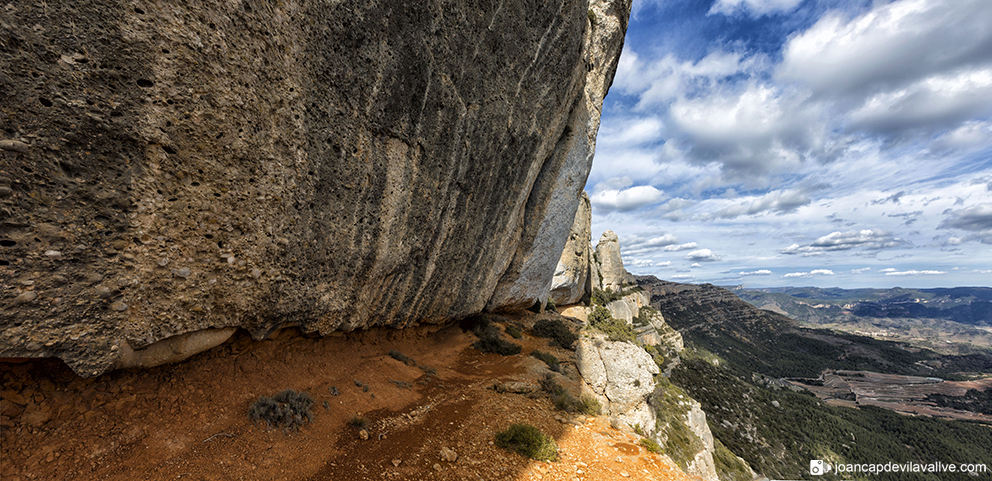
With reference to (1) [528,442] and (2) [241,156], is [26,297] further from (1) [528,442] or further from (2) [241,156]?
(1) [528,442]

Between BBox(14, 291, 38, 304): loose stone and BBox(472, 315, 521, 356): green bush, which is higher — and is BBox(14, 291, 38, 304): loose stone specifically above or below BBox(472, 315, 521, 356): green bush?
above

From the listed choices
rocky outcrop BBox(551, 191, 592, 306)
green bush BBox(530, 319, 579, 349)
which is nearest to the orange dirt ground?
green bush BBox(530, 319, 579, 349)

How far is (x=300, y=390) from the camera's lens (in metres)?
8.06

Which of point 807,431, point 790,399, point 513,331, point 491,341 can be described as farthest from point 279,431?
point 790,399

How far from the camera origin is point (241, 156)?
20.6ft

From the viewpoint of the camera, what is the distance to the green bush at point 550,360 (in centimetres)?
1406

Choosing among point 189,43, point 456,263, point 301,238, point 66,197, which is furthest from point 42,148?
point 456,263

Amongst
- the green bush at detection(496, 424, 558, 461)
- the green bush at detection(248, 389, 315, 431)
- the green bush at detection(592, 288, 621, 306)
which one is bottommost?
the green bush at detection(592, 288, 621, 306)

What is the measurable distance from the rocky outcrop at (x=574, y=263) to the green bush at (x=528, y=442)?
966 inches

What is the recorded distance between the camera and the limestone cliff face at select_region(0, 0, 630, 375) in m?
4.45

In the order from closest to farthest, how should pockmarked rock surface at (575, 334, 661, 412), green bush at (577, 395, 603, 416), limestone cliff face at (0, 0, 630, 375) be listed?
1. limestone cliff face at (0, 0, 630, 375)
2. green bush at (577, 395, 603, 416)
3. pockmarked rock surface at (575, 334, 661, 412)

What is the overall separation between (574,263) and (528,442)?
29391mm

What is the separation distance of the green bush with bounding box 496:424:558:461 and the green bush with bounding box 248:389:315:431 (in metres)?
4.30

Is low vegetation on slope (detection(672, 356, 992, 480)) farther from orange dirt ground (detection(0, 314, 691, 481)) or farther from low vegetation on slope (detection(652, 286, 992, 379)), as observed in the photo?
orange dirt ground (detection(0, 314, 691, 481))
